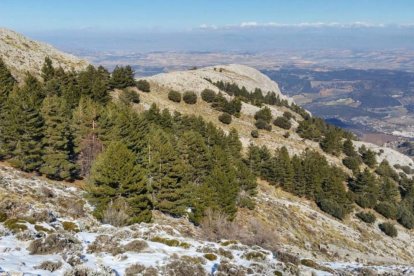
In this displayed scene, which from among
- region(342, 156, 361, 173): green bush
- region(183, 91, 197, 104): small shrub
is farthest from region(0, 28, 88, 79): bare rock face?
region(342, 156, 361, 173): green bush

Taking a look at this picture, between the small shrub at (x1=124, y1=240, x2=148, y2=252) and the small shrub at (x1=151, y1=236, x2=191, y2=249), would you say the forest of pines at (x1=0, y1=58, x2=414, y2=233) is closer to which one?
the small shrub at (x1=151, y1=236, x2=191, y2=249)

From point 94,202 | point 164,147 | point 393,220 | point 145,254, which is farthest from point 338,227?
point 145,254

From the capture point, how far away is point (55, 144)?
42.2 metres

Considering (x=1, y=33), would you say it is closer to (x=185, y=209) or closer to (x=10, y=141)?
(x=10, y=141)

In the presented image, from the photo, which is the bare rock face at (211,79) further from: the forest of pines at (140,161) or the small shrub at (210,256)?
the small shrub at (210,256)

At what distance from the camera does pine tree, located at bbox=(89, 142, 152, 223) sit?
32.8 m

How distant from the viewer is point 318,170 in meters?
70.8

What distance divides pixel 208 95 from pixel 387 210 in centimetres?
5016

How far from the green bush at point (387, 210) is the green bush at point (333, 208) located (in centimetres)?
1255

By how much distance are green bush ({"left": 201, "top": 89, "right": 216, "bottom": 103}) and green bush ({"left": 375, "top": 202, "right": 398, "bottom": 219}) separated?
156 feet

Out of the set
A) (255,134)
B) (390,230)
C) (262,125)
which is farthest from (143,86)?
(390,230)

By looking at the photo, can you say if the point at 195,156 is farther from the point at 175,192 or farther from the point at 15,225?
the point at 15,225

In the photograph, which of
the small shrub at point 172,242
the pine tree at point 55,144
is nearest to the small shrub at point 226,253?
the small shrub at point 172,242

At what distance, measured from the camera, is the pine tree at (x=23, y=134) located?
133 ft
